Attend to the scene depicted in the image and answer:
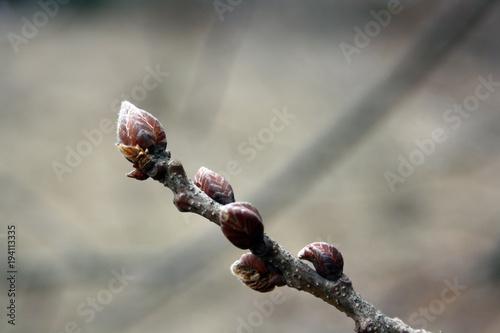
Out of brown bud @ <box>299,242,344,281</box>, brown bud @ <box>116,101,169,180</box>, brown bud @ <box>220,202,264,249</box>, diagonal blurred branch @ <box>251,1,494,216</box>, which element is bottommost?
brown bud @ <box>299,242,344,281</box>

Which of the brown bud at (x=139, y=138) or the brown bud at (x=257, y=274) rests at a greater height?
the brown bud at (x=139, y=138)

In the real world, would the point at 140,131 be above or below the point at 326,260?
above

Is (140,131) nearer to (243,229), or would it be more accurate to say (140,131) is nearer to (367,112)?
(243,229)

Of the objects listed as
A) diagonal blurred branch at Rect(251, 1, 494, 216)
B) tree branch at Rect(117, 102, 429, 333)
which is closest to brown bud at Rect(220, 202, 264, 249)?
tree branch at Rect(117, 102, 429, 333)

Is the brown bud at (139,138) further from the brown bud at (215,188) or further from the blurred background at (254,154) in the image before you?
the blurred background at (254,154)

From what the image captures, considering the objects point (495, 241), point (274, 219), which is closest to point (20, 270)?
point (274, 219)

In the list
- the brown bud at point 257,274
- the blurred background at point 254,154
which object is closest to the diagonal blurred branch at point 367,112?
the blurred background at point 254,154

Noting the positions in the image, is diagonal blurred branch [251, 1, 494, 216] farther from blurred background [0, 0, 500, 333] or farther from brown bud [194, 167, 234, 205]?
brown bud [194, 167, 234, 205]

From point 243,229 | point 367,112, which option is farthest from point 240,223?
point 367,112
